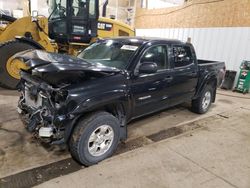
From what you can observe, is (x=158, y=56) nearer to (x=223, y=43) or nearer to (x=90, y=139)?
(x=90, y=139)

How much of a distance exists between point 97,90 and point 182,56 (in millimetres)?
2146

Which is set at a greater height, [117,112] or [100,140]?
[117,112]

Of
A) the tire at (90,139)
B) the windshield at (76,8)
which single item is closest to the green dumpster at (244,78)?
the windshield at (76,8)

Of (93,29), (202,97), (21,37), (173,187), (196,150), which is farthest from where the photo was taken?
(93,29)

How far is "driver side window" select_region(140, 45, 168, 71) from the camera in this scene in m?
3.48

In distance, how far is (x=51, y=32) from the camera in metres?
7.16

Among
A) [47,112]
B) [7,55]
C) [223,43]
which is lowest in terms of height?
[47,112]

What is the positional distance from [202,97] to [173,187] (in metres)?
2.82

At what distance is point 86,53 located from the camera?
4027 mm

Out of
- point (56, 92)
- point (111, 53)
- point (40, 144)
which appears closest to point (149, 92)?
point (111, 53)

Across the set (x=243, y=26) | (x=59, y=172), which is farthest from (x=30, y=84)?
(x=243, y=26)

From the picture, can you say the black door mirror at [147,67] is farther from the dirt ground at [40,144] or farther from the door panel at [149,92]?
the dirt ground at [40,144]

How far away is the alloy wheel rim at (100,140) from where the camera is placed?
2.84 m

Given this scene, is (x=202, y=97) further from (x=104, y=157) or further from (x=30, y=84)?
(x=30, y=84)
